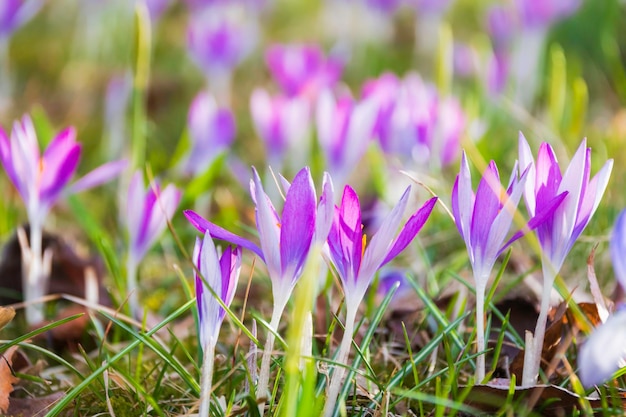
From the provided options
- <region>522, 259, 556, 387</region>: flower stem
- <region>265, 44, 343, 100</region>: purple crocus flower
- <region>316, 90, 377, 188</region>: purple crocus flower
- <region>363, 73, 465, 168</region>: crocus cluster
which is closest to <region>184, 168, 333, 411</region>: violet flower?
<region>522, 259, 556, 387</region>: flower stem

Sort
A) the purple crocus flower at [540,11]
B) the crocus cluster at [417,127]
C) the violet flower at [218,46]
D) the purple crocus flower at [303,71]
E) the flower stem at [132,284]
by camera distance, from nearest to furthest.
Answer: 1. the flower stem at [132,284]
2. the crocus cluster at [417,127]
3. the purple crocus flower at [303,71]
4. the violet flower at [218,46]
5. the purple crocus flower at [540,11]

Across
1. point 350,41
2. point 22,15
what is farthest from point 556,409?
point 350,41

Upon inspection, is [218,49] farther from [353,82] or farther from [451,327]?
[451,327]

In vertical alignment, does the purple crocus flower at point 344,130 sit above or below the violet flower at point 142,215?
above

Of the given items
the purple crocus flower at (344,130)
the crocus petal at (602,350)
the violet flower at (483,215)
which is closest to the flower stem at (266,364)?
the violet flower at (483,215)

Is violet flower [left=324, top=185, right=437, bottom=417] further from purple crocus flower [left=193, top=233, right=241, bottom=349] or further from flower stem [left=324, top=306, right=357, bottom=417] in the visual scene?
purple crocus flower [left=193, top=233, right=241, bottom=349]

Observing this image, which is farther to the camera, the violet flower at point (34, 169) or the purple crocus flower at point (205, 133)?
the purple crocus flower at point (205, 133)

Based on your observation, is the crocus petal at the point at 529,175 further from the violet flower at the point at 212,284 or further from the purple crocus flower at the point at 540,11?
the purple crocus flower at the point at 540,11
